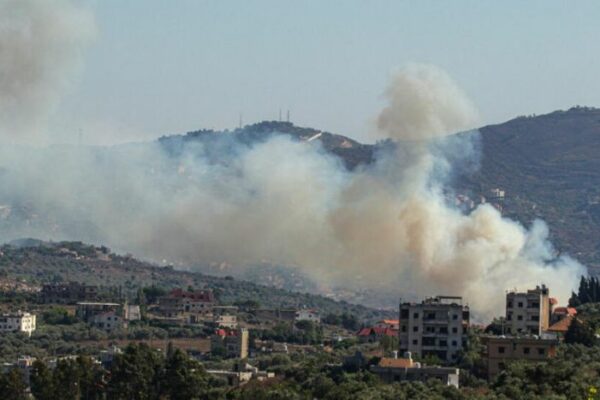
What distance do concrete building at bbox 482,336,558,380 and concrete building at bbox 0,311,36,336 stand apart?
4766cm

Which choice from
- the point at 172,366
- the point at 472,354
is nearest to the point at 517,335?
the point at 472,354

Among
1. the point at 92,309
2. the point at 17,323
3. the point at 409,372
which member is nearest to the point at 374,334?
the point at 17,323

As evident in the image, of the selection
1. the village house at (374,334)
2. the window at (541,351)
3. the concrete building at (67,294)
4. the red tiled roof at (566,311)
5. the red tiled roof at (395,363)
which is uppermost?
the concrete building at (67,294)

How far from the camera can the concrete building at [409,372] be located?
82.5m

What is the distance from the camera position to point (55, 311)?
136 metres

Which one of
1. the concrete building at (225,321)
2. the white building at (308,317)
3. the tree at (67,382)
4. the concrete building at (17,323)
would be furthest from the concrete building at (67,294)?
the tree at (67,382)

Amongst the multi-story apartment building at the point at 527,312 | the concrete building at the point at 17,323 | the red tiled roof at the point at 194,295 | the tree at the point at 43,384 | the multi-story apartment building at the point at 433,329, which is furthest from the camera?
the red tiled roof at the point at 194,295

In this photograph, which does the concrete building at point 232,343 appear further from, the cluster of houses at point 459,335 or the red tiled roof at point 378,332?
the cluster of houses at point 459,335

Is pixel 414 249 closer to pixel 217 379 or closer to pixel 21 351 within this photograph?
pixel 21 351

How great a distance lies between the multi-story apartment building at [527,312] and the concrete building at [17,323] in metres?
38.8

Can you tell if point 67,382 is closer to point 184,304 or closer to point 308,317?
point 184,304

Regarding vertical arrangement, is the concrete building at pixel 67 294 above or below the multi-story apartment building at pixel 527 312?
above

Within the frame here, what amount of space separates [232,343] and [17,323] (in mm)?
Answer: 16972

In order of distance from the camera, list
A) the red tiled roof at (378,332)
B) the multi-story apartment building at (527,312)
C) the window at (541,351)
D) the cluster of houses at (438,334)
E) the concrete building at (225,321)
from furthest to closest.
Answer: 1. the concrete building at (225,321)
2. the red tiled roof at (378,332)
3. the multi-story apartment building at (527,312)
4. the window at (541,351)
5. the cluster of houses at (438,334)
